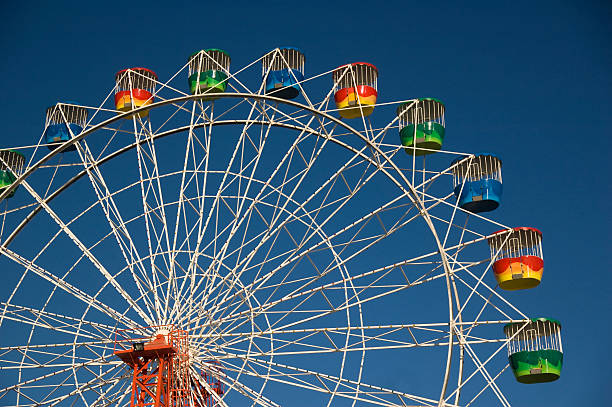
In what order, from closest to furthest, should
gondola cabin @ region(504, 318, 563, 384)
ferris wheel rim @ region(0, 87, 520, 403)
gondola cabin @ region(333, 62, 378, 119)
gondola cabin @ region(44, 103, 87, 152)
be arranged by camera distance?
ferris wheel rim @ region(0, 87, 520, 403) < gondola cabin @ region(504, 318, 563, 384) < gondola cabin @ region(333, 62, 378, 119) < gondola cabin @ region(44, 103, 87, 152)

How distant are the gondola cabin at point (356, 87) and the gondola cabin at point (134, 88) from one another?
199 inches

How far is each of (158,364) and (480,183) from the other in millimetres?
9158

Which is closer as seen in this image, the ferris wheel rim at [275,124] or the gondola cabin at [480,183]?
the ferris wheel rim at [275,124]

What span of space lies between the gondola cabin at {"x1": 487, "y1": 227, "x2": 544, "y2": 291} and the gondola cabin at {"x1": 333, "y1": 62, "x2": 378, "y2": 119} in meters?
4.65

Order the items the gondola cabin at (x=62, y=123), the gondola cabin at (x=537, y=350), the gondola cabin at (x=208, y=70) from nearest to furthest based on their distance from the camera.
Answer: the gondola cabin at (x=537, y=350), the gondola cabin at (x=208, y=70), the gondola cabin at (x=62, y=123)

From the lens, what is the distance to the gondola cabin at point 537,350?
80.8 ft

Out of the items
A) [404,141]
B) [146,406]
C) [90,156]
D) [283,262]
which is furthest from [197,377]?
[404,141]

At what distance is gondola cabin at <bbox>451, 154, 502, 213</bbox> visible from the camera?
25.2 metres

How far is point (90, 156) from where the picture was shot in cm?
2525

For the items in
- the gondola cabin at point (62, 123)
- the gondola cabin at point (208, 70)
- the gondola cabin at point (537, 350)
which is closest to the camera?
the gondola cabin at point (537, 350)

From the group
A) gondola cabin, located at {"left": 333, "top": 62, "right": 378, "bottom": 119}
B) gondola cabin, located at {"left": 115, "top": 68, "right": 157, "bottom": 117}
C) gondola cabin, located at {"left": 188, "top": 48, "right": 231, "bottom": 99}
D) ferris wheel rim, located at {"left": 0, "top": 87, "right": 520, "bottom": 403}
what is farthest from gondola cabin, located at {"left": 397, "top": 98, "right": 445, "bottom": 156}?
gondola cabin, located at {"left": 115, "top": 68, "right": 157, "bottom": 117}

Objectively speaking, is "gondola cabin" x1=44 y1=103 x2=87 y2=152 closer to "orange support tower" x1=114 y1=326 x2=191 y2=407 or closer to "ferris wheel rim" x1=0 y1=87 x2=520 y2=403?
"ferris wheel rim" x1=0 y1=87 x2=520 y2=403

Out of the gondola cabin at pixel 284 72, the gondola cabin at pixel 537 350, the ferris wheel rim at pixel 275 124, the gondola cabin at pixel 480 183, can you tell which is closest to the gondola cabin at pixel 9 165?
the ferris wheel rim at pixel 275 124

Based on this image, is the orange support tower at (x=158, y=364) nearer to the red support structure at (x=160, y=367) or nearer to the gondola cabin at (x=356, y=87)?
the red support structure at (x=160, y=367)
